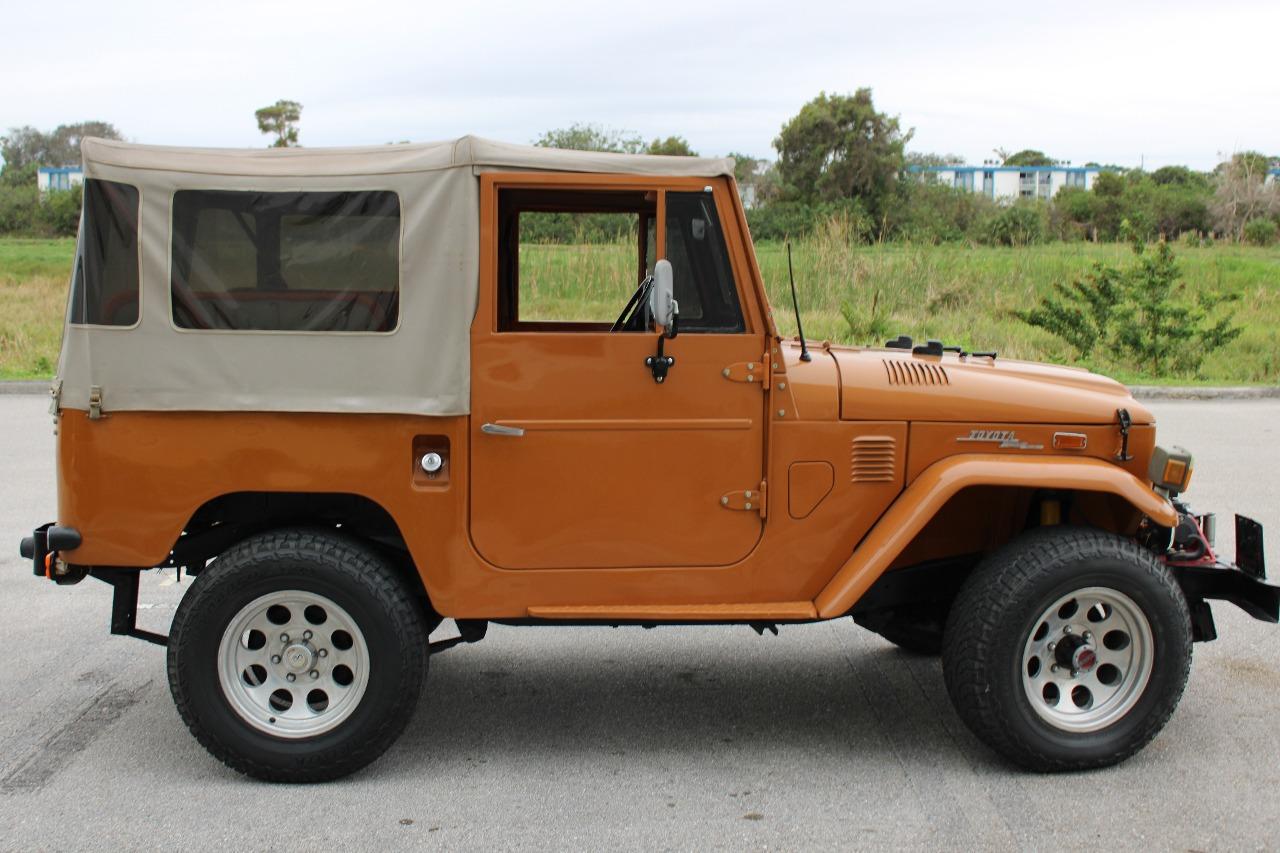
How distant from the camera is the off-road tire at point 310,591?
4207 mm

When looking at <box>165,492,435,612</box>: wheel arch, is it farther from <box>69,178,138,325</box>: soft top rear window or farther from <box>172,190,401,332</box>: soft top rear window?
<box>69,178,138,325</box>: soft top rear window

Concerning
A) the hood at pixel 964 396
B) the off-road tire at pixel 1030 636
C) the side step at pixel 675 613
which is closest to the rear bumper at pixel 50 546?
the side step at pixel 675 613

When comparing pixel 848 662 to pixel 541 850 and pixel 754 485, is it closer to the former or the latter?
pixel 754 485

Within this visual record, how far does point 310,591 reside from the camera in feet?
13.9

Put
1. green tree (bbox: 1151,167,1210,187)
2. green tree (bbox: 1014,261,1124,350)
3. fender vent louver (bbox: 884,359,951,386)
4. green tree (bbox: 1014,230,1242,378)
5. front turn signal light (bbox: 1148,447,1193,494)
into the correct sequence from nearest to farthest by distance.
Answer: front turn signal light (bbox: 1148,447,1193,494)
fender vent louver (bbox: 884,359,951,386)
green tree (bbox: 1014,230,1242,378)
green tree (bbox: 1014,261,1124,350)
green tree (bbox: 1151,167,1210,187)

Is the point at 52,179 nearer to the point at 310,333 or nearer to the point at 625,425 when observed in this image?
the point at 310,333

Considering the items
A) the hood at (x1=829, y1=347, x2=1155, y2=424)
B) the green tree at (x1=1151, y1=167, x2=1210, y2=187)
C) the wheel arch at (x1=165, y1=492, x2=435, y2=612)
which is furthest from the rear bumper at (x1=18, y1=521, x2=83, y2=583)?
the green tree at (x1=1151, y1=167, x2=1210, y2=187)

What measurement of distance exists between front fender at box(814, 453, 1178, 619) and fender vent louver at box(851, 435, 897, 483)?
11 centimetres

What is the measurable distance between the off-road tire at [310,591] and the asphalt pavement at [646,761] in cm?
13

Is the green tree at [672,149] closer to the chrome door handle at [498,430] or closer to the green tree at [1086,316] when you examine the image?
the chrome door handle at [498,430]

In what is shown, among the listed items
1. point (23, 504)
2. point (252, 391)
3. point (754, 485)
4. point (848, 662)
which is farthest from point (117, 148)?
point (23, 504)

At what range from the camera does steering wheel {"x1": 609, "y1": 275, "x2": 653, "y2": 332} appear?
14.9 feet

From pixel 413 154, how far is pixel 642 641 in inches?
109

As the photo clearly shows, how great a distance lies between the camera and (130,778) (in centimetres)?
435
